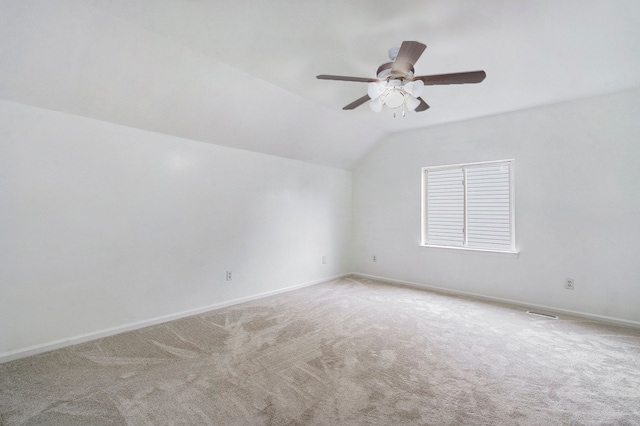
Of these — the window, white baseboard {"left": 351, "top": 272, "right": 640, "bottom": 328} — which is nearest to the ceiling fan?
the window

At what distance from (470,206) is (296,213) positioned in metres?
2.71

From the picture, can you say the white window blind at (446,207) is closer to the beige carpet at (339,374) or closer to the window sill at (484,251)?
the window sill at (484,251)

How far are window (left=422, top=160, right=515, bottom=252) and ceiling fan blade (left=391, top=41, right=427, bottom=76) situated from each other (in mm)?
2759

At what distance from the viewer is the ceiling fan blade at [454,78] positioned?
206 centimetres

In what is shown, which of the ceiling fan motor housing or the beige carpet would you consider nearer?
the beige carpet

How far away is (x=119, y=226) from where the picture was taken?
2879mm

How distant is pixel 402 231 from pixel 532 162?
6.79 feet

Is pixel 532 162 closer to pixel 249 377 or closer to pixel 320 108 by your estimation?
pixel 320 108

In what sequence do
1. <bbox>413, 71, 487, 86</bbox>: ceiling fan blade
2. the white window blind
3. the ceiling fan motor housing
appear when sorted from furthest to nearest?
the white window blind
the ceiling fan motor housing
<bbox>413, 71, 487, 86</bbox>: ceiling fan blade

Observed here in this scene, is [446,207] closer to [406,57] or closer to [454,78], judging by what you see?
[454,78]

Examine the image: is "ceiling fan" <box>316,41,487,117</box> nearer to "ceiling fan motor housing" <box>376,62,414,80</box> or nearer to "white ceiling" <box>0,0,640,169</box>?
"ceiling fan motor housing" <box>376,62,414,80</box>

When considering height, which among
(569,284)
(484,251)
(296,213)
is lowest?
(569,284)

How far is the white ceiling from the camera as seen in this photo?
1982mm

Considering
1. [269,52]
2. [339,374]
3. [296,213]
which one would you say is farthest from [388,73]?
[296,213]
